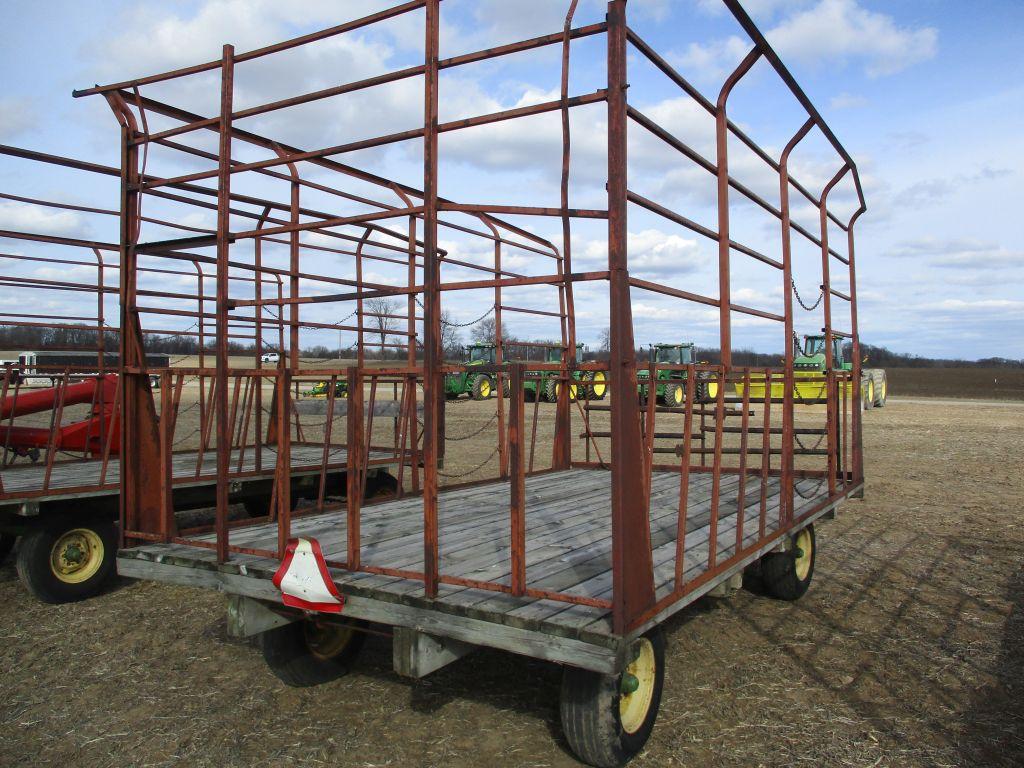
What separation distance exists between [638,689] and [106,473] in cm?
507

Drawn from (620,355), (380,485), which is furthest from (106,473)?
(620,355)

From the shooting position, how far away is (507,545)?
13.0 feet

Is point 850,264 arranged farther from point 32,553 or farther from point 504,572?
point 32,553

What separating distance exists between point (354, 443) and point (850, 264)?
5.61m

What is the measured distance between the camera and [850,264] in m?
7.14

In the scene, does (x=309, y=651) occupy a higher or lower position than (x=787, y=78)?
lower

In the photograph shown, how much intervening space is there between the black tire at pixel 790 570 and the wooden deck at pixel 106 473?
12.3ft

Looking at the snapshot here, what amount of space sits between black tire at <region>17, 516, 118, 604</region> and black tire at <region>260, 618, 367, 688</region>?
2.55m

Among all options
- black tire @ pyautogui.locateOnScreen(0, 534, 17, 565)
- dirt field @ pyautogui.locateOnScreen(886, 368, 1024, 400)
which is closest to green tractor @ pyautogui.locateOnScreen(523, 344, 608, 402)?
black tire @ pyautogui.locateOnScreen(0, 534, 17, 565)

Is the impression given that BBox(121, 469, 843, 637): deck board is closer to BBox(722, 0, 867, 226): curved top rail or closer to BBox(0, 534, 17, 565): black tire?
BBox(722, 0, 867, 226): curved top rail

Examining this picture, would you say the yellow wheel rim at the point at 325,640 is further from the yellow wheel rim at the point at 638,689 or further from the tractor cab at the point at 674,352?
the tractor cab at the point at 674,352

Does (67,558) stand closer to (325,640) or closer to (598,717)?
(325,640)

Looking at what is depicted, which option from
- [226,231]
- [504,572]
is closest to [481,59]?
[226,231]

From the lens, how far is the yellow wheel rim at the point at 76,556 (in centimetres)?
561
